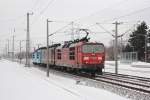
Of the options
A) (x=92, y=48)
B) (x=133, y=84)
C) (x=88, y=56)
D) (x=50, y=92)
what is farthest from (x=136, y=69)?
(x=50, y=92)

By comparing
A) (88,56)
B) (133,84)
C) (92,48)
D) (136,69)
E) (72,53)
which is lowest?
(133,84)

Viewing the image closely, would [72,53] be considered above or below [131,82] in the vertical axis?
above

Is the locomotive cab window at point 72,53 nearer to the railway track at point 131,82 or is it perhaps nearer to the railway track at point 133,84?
the railway track at point 131,82

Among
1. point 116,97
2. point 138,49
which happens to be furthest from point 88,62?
point 138,49

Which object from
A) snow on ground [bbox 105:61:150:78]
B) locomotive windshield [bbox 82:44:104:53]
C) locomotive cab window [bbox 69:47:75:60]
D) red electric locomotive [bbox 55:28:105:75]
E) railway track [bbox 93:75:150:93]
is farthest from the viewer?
snow on ground [bbox 105:61:150:78]

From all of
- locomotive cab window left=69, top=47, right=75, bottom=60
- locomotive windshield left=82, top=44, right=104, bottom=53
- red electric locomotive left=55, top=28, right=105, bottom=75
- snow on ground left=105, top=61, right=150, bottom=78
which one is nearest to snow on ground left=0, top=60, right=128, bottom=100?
red electric locomotive left=55, top=28, right=105, bottom=75

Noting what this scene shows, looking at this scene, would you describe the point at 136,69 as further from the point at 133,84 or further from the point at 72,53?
the point at 133,84

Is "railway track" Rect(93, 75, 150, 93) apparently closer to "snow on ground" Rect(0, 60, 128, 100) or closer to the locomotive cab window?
"snow on ground" Rect(0, 60, 128, 100)

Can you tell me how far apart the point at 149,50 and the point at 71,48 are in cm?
5161

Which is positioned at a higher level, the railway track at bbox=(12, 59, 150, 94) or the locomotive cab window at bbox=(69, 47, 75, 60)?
the locomotive cab window at bbox=(69, 47, 75, 60)

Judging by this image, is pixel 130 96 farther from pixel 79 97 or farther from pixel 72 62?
pixel 72 62

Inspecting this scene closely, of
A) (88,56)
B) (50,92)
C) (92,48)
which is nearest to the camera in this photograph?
(50,92)

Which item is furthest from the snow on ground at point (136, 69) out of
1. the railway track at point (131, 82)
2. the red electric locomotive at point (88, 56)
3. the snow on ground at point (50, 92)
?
the snow on ground at point (50, 92)

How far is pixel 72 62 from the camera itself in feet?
109
